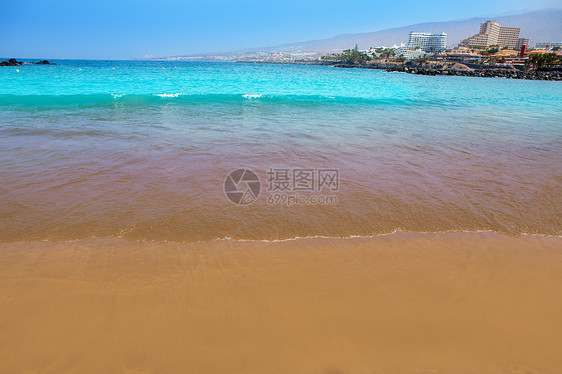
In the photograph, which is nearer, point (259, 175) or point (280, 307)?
point (280, 307)

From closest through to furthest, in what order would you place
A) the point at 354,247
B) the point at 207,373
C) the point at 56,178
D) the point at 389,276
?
the point at 207,373, the point at 389,276, the point at 354,247, the point at 56,178

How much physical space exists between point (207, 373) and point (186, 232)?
6.64ft

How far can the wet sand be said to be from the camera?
2.26 meters

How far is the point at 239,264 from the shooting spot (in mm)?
3287

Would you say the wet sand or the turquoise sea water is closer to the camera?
the wet sand

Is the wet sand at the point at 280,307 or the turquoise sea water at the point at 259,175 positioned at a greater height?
the turquoise sea water at the point at 259,175

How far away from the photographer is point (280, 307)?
8.89 ft

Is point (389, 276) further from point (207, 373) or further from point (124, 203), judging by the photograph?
point (124, 203)

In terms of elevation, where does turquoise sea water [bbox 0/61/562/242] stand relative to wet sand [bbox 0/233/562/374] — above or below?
above

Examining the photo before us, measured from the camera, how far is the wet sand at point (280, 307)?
2.26 m

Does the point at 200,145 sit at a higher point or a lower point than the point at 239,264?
higher

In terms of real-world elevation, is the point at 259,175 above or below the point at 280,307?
above

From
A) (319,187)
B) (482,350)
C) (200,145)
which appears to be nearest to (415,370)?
(482,350)

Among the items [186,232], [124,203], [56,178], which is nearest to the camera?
[186,232]
